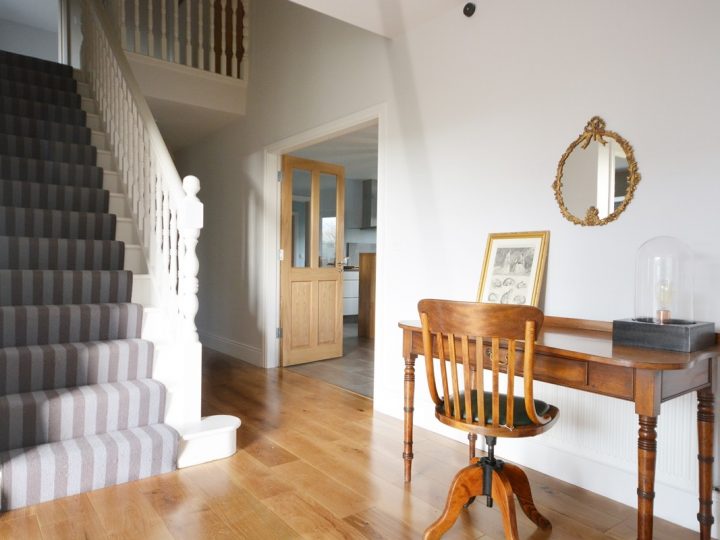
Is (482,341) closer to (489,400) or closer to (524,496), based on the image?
(489,400)

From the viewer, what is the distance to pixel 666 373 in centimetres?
150

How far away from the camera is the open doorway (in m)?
4.43

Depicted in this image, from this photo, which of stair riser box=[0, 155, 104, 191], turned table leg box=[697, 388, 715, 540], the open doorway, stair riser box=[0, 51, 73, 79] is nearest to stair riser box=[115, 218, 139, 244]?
stair riser box=[0, 155, 104, 191]

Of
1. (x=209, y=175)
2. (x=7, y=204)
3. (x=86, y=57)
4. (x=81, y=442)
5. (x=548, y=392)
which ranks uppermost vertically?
(x=86, y=57)

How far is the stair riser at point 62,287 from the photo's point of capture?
2547 millimetres

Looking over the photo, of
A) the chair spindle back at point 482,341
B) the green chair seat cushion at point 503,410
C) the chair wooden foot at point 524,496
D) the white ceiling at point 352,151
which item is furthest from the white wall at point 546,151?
the white ceiling at point 352,151

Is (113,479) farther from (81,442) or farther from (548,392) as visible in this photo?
(548,392)

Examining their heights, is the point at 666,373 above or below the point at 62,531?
above

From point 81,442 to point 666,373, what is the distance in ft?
7.53

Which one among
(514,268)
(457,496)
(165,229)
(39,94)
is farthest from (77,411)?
(39,94)

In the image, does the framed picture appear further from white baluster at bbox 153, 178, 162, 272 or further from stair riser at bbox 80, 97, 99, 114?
stair riser at bbox 80, 97, 99, 114

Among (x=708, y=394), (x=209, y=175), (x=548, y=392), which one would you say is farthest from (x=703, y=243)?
(x=209, y=175)

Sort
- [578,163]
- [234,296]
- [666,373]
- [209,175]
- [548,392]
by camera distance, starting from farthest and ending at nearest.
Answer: [209,175] < [234,296] < [548,392] < [578,163] < [666,373]

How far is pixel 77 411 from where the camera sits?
2.17 m
